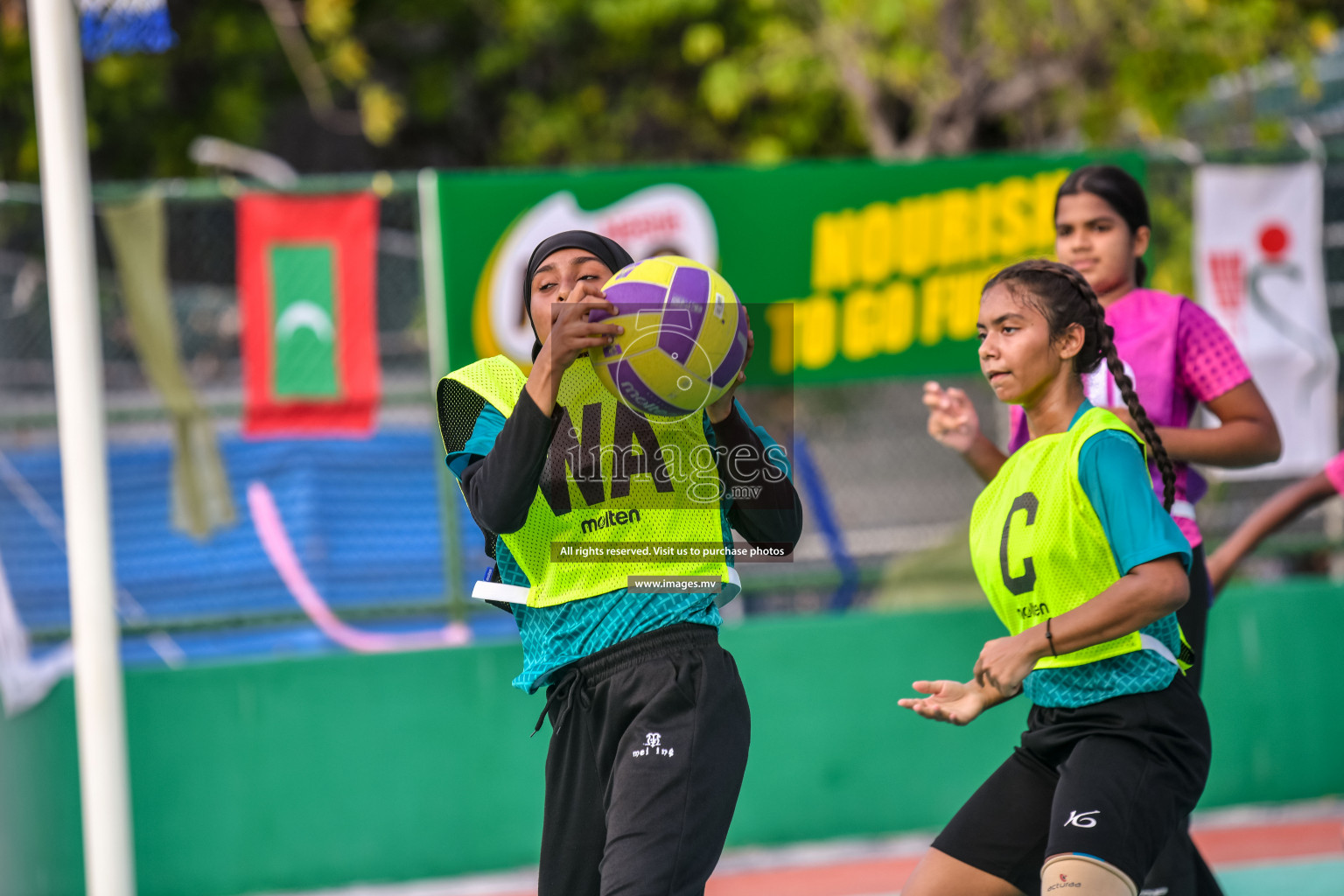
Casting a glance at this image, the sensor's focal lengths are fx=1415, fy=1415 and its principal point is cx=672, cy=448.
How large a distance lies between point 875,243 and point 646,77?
9.61 metres

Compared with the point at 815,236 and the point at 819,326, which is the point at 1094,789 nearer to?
the point at 819,326

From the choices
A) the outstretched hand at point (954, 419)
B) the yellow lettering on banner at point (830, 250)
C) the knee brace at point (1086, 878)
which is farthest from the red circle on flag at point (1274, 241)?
the knee brace at point (1086, 878)

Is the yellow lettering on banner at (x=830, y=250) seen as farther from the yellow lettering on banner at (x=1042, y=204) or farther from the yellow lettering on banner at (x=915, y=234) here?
the yellow lettering on banner at (x=1042, y=204)

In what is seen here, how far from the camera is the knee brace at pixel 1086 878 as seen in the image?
2.99 m

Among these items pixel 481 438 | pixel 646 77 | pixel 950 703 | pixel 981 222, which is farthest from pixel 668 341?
pixel 646 77

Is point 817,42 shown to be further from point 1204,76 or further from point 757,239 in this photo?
point 757,239

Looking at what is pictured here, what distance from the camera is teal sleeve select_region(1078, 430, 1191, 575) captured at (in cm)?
301

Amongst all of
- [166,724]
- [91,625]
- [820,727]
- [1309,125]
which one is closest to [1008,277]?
[91,625]

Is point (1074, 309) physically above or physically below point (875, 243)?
below

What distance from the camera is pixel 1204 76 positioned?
10.8m

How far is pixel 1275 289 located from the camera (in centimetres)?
686

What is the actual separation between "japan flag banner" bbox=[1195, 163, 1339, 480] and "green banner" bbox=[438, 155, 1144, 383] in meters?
0.49

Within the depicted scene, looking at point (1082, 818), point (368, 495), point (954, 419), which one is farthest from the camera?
point (368, 495)

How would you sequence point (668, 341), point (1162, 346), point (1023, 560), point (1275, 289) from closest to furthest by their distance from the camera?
point (668, 341), point (1023, 560), point (1162, 346), point (1275, 289)
